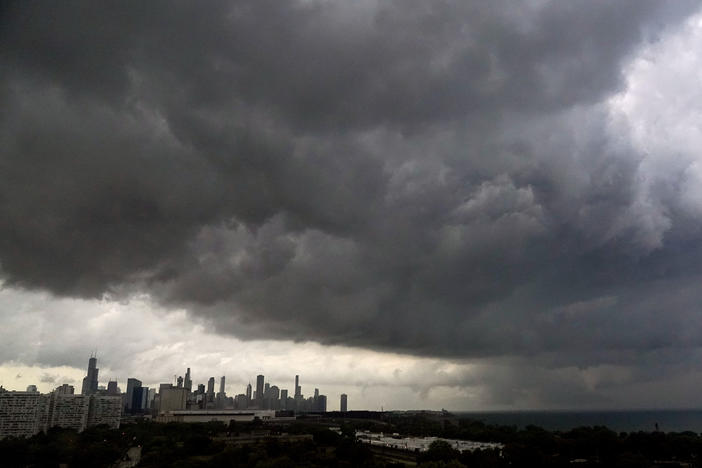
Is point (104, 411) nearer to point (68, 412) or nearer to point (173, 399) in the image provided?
point (68, 412)

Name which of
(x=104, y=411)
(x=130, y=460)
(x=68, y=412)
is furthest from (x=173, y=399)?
(x=130, y=460)

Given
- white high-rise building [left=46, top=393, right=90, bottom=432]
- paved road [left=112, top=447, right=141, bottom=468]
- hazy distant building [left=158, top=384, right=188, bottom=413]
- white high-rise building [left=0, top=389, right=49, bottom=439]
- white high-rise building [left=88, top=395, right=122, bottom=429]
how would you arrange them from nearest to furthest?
paved road [left=112, top=447, right=141, bottom=468]
white high-rise building [left=0, top=389, right=49, bottom=439]
white high-rise building [left=46, top=393, right=90, bottom=432]
white high-rise building [left=88, top=395, right=122, bottom=429]
hazy distant building [left=158, top=384, right=188, bottom=413]

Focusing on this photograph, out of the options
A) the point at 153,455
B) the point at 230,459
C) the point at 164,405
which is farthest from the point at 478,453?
the point at 164,405

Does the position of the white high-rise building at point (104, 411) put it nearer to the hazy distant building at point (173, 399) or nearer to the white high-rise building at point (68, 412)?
the white high-rise building at point (68, 412)

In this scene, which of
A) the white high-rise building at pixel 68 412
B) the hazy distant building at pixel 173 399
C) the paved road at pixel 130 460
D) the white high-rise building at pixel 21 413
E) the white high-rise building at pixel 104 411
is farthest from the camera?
the hazy distant building at pixel 173 399

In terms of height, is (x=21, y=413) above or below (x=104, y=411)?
above

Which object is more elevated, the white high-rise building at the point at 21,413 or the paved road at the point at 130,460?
the white high-rise building at the point at 21,413

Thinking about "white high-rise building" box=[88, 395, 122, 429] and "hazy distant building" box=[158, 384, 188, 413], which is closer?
"white high-rise building" box=[88, 395, 122, 429]

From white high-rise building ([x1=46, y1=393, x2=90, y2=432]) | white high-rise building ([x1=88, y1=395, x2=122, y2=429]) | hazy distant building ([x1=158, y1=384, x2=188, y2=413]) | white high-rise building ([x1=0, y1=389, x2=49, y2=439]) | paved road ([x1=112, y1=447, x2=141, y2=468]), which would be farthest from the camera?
hazy distant building ([x1=158, y1=384, x2=188, y2=413])

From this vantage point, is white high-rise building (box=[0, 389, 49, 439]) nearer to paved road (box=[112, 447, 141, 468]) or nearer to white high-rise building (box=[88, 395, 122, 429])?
white high-rise building (box=[88, 395, 122, 429])

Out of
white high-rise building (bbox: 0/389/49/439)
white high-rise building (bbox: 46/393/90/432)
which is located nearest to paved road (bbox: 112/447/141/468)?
white high-rise building (bbox: 0/389/49/439)

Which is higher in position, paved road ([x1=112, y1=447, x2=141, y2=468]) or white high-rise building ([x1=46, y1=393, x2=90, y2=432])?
white high-rise building ([x1=46, y1=393, x2=90, y2=432])

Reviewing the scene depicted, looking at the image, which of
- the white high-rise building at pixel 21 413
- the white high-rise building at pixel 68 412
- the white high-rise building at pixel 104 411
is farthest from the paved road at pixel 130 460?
the white high-rise building at pixel 104 411
